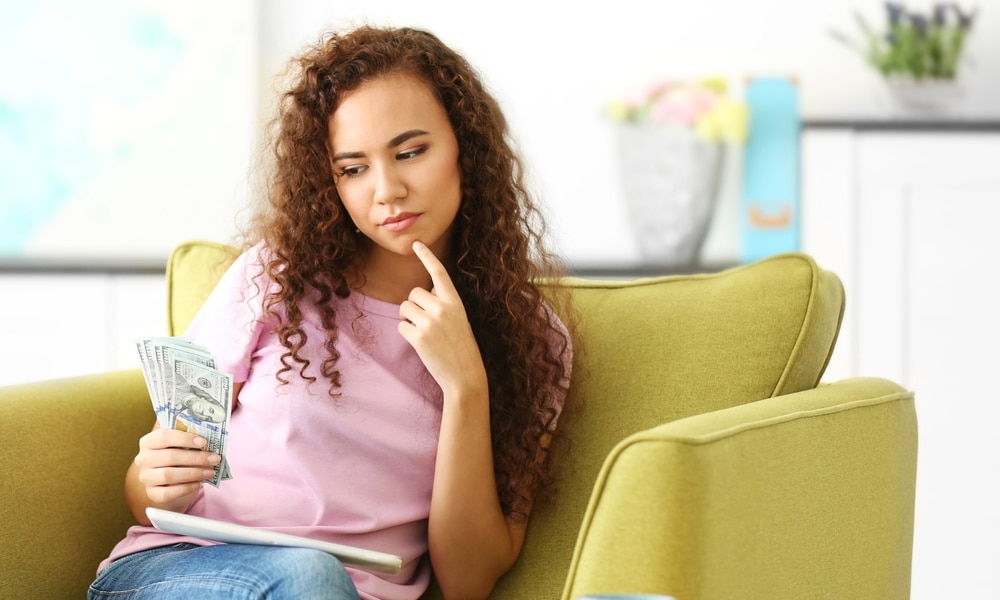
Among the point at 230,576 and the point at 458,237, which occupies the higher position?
the point at 458,237

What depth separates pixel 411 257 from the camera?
1.63 meters

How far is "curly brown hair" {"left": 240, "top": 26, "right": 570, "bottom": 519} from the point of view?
156cm

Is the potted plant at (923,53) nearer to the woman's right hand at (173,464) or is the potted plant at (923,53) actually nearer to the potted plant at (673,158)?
the potted plant at (673,158)

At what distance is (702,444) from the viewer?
1151mm

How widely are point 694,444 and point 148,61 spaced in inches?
111

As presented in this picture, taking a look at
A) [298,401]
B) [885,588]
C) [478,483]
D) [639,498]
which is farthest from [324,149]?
[885,588]

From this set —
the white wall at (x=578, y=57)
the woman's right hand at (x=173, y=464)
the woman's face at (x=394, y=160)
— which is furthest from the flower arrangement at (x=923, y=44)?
the woman's right hand at (x=173, y=464)

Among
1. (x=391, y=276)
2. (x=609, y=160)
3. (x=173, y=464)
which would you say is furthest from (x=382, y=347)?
(x=609, y=160)

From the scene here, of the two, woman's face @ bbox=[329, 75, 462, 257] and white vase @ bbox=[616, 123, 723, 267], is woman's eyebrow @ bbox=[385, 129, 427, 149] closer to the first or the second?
woman's face @ bbox=[329, 75, 462, 257]

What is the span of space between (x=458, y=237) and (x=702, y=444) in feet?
2.16

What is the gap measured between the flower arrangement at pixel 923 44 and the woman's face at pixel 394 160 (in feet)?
7.08

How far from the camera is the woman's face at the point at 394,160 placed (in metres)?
1.51

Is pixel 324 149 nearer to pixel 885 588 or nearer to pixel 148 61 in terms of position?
pixel 885 588

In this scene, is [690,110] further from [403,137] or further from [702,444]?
[702,444]
